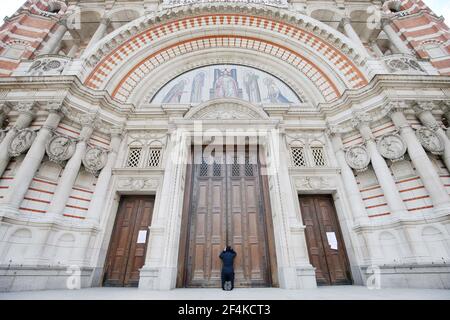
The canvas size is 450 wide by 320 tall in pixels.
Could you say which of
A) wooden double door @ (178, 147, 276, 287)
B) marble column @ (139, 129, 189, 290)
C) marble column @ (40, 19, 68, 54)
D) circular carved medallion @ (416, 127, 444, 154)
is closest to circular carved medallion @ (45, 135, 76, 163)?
marble column @ (139, 129, 189, 290)

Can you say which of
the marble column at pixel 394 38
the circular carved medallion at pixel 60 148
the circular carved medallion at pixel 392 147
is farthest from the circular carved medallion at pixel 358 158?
the circular carved medallion at pixel 60 148

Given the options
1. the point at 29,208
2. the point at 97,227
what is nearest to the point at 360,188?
the point at 97,227

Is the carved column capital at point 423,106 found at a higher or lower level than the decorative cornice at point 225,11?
lower

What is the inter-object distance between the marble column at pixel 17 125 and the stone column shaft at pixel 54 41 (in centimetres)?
391

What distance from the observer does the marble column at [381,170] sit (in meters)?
5.94

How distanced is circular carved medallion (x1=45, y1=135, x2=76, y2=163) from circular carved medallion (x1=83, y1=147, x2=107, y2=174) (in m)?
0.45

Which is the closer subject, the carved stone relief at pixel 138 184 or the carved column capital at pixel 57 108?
the carved column capital at pixel 57 108

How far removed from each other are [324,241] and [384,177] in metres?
2.76

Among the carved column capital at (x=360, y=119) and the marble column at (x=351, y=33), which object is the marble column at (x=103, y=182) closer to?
the carved column capital at (x=360, y=119)

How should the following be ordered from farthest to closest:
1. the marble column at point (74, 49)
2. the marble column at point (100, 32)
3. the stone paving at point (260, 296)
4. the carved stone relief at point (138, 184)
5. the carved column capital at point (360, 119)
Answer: the marble column at point (74, 49)
the marble column at point (100, 32)
the carved column capital at point (360, 119)
the carved stone relief at point (138, 184)
the stone paving at point (260, 296)

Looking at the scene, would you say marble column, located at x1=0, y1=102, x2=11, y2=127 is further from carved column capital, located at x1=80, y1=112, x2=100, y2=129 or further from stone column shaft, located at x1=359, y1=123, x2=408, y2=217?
stone column shaft, located at x1=359, y1=123, x2=408, y2=217

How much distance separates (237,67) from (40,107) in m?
8.32

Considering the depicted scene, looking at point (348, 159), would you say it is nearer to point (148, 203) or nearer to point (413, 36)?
point (148, 203)

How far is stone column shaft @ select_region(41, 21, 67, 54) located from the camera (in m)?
9.10
